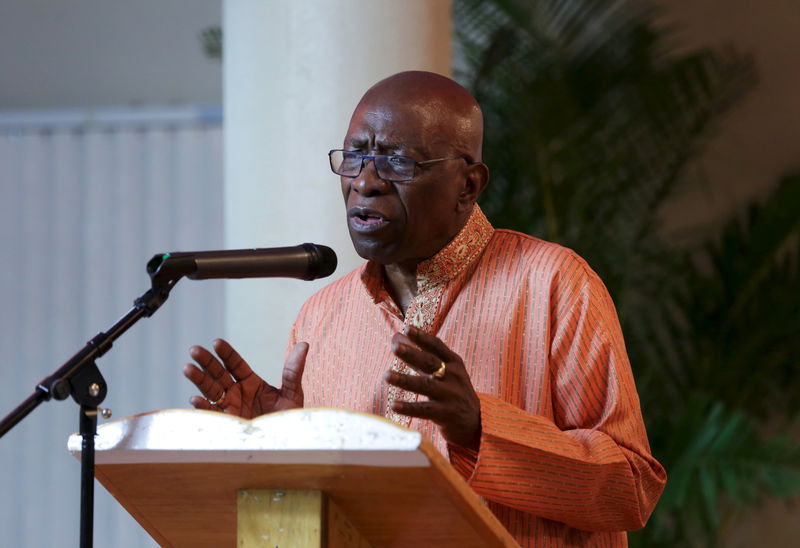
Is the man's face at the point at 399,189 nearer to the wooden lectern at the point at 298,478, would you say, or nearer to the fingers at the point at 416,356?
the fingers at the point at 416,356

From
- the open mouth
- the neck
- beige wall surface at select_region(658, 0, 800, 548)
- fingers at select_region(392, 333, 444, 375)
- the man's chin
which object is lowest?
fingers at select_region(392, 333, 444, 375)

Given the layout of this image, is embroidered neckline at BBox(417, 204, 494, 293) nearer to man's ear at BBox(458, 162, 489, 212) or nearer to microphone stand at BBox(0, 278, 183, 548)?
man's ear at BBox(458, 162, 489, 212)

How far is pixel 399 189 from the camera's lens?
2.31 meters

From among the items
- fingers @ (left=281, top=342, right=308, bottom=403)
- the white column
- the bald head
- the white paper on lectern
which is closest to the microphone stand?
the white paper on lectern

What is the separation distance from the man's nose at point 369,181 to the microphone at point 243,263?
0.29 meters

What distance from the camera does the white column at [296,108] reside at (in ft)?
11.8

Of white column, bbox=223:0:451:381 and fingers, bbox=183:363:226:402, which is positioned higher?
white column, bbox=223:0:451:381

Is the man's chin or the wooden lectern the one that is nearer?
the wooden lectern

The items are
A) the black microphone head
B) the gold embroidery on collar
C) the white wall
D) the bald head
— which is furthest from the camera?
the white wall

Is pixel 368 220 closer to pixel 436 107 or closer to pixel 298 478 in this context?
pixel 436 107

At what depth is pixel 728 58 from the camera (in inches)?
241

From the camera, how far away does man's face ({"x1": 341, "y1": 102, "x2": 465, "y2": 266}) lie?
2.31 metres

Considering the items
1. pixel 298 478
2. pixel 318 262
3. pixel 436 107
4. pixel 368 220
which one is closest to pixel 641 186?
pixel 436 107

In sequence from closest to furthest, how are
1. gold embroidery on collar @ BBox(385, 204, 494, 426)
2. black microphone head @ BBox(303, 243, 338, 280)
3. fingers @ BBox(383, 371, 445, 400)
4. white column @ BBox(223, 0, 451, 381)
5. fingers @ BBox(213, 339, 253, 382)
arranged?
fingers @ BBox(383, 371, 445, 400), black microphone head @ BBox(303, 243, 338, 280), fingers @ BBox(213, 339, 253, 382), gold embroidery on collar @ BBox(385, 204, 494, 426), white column @ BBox(223, 0, 451, 381)
